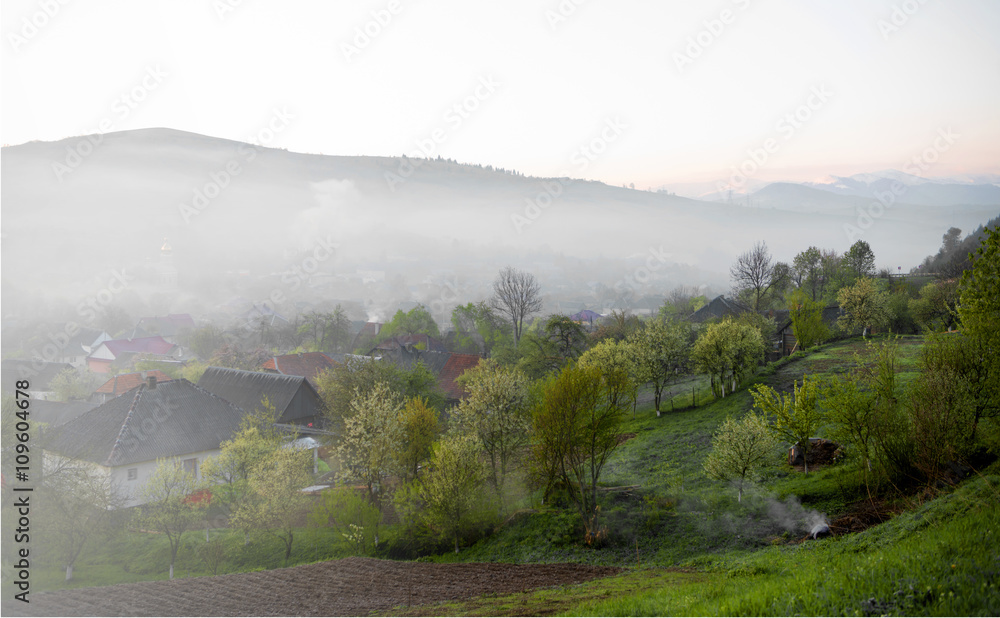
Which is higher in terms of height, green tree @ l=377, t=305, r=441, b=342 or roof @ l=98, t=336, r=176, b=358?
green tree @ l=377, t=305, r=441, b=342

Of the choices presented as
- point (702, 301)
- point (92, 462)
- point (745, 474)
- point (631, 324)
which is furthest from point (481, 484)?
point (702, 301)

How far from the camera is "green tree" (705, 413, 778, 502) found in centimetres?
2123

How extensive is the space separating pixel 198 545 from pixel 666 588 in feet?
77.0

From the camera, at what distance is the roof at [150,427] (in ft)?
100

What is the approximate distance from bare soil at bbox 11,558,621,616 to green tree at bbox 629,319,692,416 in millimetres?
26773

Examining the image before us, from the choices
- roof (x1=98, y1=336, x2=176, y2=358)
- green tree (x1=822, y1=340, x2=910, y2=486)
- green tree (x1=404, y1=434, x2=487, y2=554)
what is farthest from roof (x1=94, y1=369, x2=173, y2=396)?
green tree (x1=822, y1=340, x2=910, y2=486)

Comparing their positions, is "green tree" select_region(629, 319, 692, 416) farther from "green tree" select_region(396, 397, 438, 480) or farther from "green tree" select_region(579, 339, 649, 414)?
"green tree" select_region(396, 397, 438, 480)

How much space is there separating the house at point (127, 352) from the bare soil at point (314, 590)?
85868 mm

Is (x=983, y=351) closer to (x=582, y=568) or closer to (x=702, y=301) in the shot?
(x=582, y=568)

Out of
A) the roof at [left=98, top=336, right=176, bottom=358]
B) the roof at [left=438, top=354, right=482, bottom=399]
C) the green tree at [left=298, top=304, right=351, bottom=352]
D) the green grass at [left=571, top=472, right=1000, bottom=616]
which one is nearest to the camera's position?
the green grass at [left=571, top=472, right=1000, bottom=616]

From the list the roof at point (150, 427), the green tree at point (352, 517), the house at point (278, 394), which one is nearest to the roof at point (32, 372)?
the house at point (278, 394)

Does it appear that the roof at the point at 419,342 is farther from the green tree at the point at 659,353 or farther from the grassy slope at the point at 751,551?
the grassy slope at the point at 751,551

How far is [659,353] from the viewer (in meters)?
43.2

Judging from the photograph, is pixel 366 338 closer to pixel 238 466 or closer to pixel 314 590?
pixel 238 466
